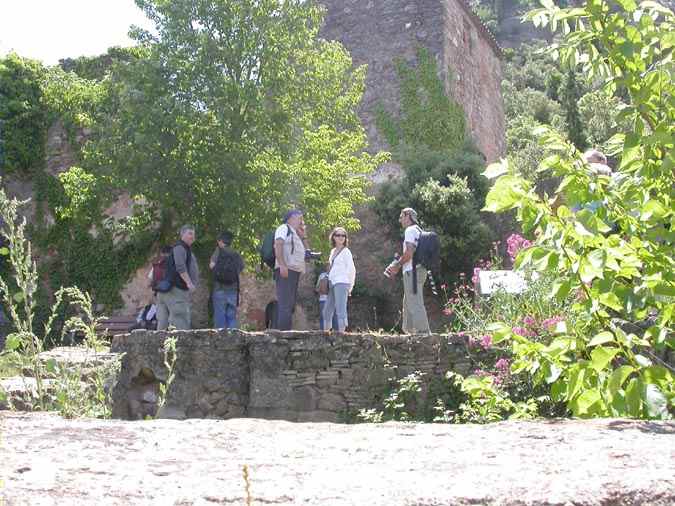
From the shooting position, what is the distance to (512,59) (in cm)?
5581

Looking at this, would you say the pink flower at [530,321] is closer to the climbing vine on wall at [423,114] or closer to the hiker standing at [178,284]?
the hiker standing at [178,284]

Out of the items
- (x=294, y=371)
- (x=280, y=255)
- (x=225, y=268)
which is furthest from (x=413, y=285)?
(x=225, y=268)

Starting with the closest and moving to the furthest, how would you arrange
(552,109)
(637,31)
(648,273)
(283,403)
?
(648,273), (637,31), (283,403), (552,109)

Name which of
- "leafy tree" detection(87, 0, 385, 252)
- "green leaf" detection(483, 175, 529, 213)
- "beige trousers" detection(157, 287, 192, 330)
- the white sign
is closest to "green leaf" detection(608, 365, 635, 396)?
"green leaf" detection(483, 175, 529, 213)

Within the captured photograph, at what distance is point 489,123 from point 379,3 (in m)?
4.30

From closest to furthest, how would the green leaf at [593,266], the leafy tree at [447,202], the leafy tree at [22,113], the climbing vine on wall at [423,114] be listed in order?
the green leaf at [593,266] → the leafy tree at [447,202] → the leafy tree at [22,113] → the climbing vine on wall at [423,114]

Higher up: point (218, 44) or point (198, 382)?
point (218, 44)

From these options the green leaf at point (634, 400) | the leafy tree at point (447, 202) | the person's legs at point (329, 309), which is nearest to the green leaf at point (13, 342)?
the green leaf at point (634, 400)

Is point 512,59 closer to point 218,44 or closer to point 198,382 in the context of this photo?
point 218,44

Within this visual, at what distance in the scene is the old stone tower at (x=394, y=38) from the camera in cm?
1814

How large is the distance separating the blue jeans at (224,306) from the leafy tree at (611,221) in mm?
6321

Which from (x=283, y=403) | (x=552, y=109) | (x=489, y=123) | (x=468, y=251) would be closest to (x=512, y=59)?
(x=552, y=109)

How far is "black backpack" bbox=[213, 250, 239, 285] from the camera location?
9398 mm

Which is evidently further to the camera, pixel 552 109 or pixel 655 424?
pixel 552 109
